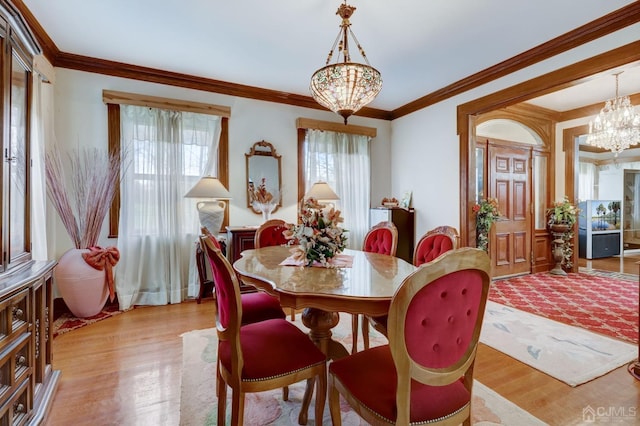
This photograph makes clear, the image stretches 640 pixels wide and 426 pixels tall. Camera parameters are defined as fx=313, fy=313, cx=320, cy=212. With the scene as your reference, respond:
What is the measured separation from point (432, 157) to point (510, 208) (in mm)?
A: 1711

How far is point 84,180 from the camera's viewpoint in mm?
3270

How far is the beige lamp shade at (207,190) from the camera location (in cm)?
346

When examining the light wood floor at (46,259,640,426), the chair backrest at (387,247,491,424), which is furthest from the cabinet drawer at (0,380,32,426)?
the chair backrest at (387,247,491,424)

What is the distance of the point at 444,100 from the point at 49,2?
4.25m

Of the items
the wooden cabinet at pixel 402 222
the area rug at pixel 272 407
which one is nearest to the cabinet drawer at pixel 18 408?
the area rug at pixel 272 407

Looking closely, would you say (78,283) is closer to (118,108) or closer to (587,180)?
(118,108)

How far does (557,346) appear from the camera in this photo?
8.41 ft

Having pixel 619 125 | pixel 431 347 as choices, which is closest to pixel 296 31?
pixel 431 347

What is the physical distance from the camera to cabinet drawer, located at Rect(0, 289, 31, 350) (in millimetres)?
1386

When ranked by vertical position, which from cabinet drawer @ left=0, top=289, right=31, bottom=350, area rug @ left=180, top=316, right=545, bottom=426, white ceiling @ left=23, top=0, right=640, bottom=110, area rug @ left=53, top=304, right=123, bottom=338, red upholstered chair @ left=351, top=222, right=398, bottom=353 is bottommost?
area rug @ left=180, top=316, right=545, bottom=426

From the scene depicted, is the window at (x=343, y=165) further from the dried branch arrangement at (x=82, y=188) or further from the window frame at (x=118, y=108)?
the dried branch arrangement at (x=82, y=188)

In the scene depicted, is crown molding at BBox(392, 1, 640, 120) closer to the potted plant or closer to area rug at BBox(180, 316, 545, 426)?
area rug at BBox(180, 316, 545, 426)

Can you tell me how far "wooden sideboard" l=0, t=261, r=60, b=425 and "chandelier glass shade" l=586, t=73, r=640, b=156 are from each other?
605cm

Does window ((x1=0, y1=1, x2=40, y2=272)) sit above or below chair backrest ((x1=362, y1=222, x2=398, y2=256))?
above
